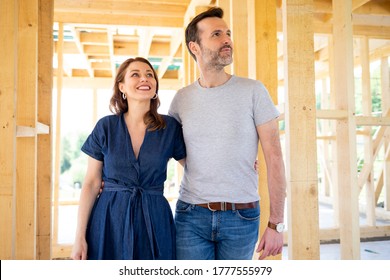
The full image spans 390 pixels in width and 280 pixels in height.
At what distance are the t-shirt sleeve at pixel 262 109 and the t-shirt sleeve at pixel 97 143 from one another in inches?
24.8

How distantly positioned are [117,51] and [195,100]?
13.5ft

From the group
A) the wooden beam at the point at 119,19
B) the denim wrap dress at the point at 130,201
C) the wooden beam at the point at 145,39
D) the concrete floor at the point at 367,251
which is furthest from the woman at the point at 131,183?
the wooden beam at the point at 145,39

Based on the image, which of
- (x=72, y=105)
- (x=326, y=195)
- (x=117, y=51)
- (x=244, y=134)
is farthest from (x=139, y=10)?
(x=72, y=105)

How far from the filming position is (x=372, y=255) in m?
3.30

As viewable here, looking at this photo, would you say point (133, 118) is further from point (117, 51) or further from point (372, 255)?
point (117, 51)

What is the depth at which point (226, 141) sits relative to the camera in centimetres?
149

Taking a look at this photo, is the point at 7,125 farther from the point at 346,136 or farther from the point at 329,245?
the point at 329,245

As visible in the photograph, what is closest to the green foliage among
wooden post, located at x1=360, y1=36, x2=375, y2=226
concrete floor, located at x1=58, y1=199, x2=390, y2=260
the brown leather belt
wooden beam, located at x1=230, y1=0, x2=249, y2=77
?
concrete floor, located at x1=58, y1=199, x2=390, y2=260

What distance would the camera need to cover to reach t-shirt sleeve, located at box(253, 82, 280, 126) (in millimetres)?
1480

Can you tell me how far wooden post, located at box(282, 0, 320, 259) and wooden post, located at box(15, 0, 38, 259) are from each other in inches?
45.2

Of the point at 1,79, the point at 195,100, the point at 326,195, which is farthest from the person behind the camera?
the point at 326,195

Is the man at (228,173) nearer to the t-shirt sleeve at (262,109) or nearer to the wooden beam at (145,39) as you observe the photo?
the t-shirt sleeve at (262,109)

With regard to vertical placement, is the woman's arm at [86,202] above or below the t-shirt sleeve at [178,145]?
below

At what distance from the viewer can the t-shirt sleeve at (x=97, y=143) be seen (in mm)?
1554
